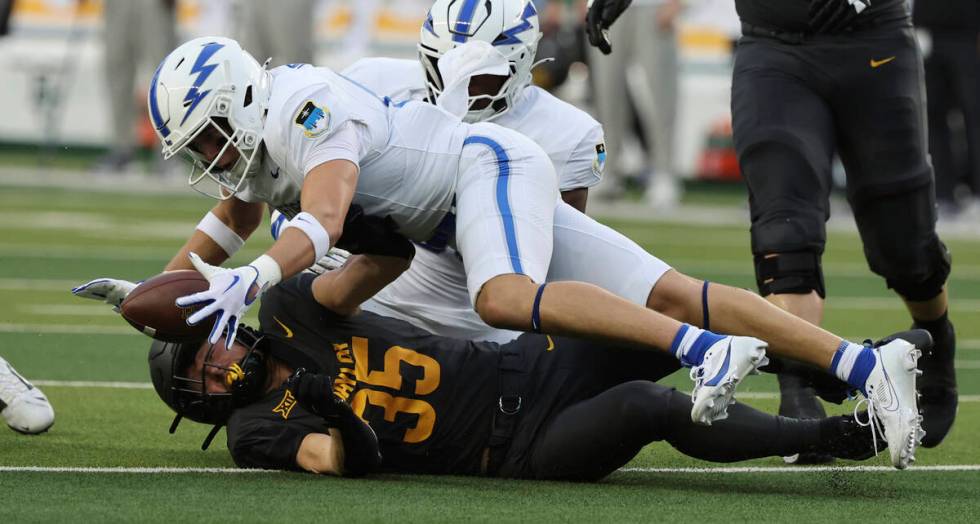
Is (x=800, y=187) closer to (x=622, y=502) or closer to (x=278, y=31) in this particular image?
(x=622, y=502)

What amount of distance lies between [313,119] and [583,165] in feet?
4.75

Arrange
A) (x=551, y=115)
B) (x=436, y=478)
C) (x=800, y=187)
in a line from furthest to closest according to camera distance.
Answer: (x=551, y=115)
(x=800, y=187)
(x=436, y=478)

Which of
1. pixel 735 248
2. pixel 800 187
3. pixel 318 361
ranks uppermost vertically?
pixel 800 187

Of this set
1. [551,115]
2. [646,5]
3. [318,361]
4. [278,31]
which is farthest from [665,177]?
[318,361]

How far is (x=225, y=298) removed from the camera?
4.12m

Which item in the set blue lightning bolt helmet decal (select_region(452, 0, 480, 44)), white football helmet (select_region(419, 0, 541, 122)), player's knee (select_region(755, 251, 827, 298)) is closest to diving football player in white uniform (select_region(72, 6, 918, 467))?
player's knee (select_region(755, 251, 827, 298))

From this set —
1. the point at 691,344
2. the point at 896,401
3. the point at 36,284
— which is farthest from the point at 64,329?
the point at 896,401

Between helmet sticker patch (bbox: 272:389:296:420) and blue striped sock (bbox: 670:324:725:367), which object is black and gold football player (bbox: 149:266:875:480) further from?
blue striped sock (bbox: 670:324:725:367)

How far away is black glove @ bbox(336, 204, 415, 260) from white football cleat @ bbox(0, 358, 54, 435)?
104 cm

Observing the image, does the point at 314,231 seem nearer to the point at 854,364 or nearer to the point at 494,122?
the point at 854,364

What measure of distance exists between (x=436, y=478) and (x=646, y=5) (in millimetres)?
8718

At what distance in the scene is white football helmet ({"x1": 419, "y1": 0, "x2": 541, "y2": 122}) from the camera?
19.3ft

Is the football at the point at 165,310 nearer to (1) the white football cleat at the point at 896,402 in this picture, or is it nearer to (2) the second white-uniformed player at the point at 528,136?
(2) the second white-uniformed player at the point at 528,136

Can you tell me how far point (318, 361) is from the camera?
4676 millimetres
